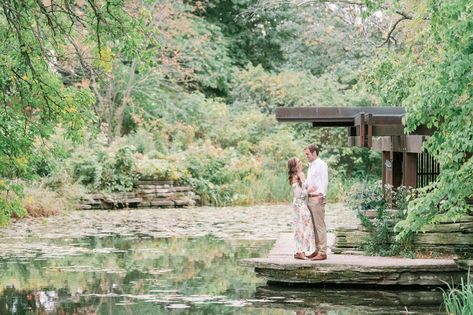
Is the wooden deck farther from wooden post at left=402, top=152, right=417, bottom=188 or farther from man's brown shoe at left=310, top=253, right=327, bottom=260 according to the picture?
wooden post at left=402, top=152, right=417, bottom=188

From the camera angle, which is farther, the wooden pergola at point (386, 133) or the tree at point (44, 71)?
the wooden pergola at point (386, 133)

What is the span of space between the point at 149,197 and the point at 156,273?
14496 millimetres

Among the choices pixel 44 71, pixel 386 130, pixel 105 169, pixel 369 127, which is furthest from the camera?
pixel 105 169

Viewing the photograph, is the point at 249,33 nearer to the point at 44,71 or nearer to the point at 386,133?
the point at 386,133

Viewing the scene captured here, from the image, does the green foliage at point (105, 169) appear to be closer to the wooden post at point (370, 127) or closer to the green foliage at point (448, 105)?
the wooden post at point (370, 127)

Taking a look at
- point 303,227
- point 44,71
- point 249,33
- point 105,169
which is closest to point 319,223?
point 303,227

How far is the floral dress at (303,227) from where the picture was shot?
49.8 feet

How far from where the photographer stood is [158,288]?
1434 centimetres

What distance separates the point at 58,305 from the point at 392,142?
7337 millimetres

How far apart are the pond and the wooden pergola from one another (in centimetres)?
229

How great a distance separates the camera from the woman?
49.6ft

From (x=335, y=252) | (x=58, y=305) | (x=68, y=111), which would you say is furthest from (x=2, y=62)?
(x=335, y=252)

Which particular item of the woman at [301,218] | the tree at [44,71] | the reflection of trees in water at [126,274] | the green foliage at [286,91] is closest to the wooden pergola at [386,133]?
the woman at [301,218]

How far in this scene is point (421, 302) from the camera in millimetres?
13258
